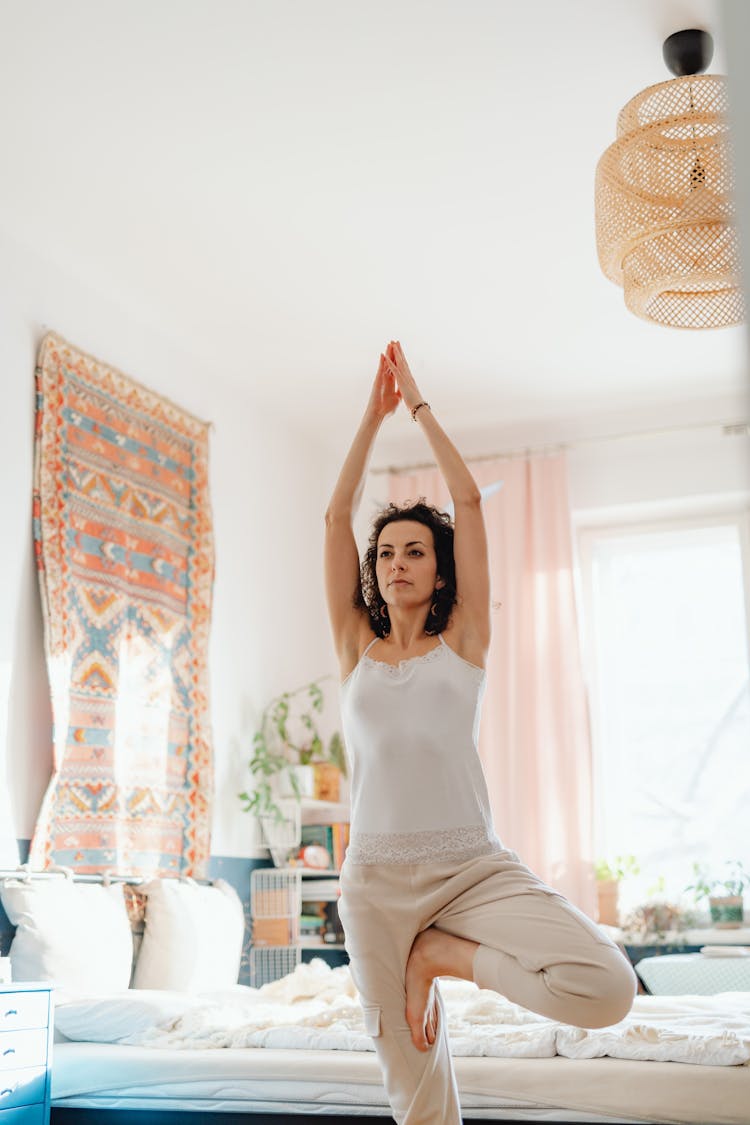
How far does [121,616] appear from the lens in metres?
4.35

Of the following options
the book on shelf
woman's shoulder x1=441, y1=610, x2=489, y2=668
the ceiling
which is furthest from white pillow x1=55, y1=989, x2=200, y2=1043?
the ceiling

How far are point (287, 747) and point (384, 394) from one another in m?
3.03

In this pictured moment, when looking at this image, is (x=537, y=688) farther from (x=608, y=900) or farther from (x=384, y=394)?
(x=384, y=394)

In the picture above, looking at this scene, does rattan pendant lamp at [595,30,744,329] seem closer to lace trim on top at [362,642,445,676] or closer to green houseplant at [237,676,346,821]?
lace trim on top at [362,642,445,676]

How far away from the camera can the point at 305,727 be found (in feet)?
18.0

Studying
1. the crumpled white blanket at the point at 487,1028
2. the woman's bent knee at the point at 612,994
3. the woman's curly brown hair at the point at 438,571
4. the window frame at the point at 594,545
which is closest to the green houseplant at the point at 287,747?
the window frame at the point at 594,545

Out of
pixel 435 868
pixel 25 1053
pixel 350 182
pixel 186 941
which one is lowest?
pixel 25 1053

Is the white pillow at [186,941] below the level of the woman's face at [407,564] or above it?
below

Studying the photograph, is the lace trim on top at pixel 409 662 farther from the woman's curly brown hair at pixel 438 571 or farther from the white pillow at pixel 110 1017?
the white pillow at pixel 110 1017

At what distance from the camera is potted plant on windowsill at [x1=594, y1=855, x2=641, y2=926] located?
5285mm

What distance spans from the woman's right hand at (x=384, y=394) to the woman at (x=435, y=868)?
0.17m

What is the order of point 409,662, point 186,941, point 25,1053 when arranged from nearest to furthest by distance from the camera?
1. point 409,662
2. point 25,1053
3. point 186,941

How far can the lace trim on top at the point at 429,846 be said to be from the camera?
2.25 m

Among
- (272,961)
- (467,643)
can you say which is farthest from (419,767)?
(272,961)
